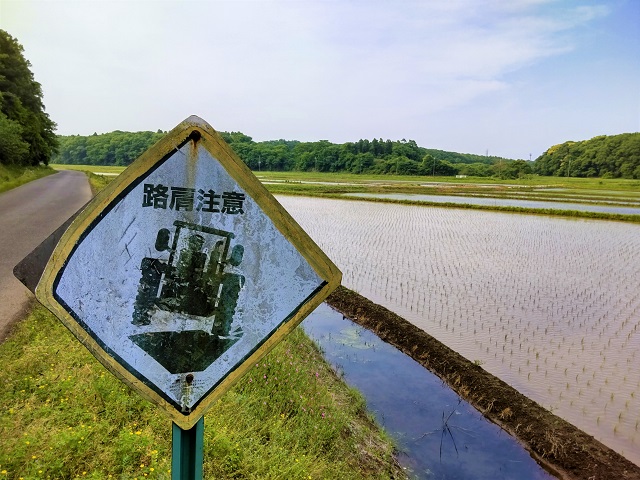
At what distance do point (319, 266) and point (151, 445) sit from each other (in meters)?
2.59

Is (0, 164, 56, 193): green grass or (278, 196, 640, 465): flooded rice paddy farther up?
(0, 164, 56, 193): green grass

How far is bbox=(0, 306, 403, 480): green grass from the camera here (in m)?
2.92

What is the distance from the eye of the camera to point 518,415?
18.4 ft

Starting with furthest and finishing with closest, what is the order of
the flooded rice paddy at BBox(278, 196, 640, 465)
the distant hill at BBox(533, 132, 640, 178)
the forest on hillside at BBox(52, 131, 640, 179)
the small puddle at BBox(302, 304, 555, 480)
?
the forest on hillside at BBox(52, 131, 640, 179)
the distant hill at BBox(533, 132, 640, 178)
the flooded rice paddy at BBox(278, 196, 640, 465)
the small puddle at BBox(302, 304, 555, 480)

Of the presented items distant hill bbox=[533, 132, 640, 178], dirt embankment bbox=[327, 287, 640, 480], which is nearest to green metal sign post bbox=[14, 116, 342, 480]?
dirt embankment bbox=[327, 287, 640, 480]

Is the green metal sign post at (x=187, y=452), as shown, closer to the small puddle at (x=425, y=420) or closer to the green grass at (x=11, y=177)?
the small puddle at (x=425, y=420)

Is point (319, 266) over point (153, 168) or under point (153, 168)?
under

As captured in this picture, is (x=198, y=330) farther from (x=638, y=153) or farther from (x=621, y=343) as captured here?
(x=638, y=153)

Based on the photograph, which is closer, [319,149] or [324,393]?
[324,393]

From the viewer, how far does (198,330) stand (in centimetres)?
106

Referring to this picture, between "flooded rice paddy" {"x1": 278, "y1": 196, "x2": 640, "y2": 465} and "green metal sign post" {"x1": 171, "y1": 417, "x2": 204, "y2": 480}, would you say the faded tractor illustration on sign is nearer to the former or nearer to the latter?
"green metal sign post" {"x1": 171, "y1": 417, "x2": 204, "y2": 480}

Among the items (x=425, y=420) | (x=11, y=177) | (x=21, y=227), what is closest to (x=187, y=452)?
(x=425, y=420)

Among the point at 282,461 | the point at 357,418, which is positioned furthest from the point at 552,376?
the point at 282,461

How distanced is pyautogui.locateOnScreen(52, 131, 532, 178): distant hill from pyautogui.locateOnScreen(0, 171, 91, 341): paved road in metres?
68.4
